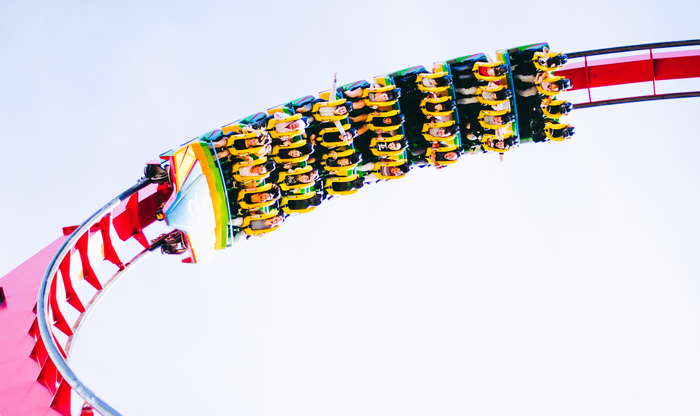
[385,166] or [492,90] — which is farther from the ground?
[492,90]

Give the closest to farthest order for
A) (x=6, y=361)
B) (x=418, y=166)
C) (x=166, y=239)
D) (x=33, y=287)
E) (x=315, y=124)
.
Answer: (x=6, y=361), (x=33, y=287), (x=166, y=239), (x=315, y=124), (x=418, y=166)

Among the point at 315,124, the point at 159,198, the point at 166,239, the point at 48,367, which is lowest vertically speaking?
the point at 48,367

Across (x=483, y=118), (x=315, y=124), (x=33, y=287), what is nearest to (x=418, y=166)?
(x=483, y=118)

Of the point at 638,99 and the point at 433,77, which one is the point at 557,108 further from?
the point at 433,77

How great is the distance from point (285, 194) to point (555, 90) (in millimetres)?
5442

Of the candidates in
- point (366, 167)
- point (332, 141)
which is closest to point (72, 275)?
point (332, 141)

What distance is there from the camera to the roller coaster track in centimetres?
623

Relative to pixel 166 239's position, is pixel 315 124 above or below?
above

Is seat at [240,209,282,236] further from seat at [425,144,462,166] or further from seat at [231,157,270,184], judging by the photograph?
seat at [425,144,462,166]

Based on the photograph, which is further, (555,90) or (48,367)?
(555,90)

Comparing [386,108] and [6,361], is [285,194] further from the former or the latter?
[6,361]

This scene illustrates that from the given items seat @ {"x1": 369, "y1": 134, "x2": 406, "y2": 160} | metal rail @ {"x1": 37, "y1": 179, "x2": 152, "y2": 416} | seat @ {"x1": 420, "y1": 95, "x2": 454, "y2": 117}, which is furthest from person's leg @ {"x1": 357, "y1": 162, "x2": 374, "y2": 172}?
metal rail @ {"x1": 37, "y1": 179, "x2": 152, "y2": 416}

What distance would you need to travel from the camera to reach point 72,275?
826 centimetres

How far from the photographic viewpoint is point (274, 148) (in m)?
9.82
